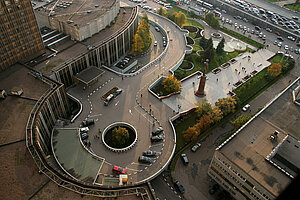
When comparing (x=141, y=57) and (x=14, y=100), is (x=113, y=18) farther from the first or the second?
(x=14, y=100)

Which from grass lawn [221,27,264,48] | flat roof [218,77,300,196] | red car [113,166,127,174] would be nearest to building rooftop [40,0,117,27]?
red car [113,166,127,174]

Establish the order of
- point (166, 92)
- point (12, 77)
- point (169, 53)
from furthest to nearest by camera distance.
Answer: point (169, 53)
point (166, 92)
point (12, 77)

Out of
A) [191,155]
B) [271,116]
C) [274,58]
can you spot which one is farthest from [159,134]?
[274,58]

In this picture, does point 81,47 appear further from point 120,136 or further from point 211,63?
point 211,63

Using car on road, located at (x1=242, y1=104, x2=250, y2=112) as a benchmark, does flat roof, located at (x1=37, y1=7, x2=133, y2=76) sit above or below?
above

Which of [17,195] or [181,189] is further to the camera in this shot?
[181,189]

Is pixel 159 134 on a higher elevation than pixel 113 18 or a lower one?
lower

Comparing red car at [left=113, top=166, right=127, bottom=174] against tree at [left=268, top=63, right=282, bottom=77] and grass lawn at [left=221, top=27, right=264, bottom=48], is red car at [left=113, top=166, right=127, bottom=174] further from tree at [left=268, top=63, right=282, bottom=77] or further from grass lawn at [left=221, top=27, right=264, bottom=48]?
grass lawn at [left=221, top=27, right=264, bottom=48]

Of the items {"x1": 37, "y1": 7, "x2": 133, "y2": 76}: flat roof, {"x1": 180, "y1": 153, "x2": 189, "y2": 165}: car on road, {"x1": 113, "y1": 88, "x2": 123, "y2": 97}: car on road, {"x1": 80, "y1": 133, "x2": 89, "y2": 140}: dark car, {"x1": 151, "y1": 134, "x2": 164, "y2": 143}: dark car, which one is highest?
{"x1": 37, "y1": 7, "x2": 133, "y2": 76}: flat roof

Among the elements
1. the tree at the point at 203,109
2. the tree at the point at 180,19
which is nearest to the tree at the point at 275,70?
the tree at the point at 203,109
